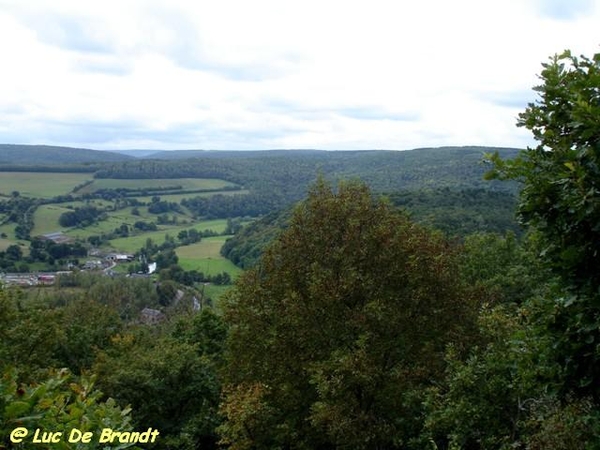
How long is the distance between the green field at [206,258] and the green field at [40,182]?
191ft

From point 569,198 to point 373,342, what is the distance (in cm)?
1135

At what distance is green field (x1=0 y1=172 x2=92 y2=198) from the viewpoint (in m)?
154

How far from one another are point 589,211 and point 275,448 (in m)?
13.5

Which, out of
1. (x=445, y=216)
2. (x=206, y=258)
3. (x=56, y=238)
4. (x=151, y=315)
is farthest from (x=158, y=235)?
(x=445, y=216)

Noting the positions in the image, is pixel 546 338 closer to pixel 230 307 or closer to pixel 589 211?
pixel 589 211

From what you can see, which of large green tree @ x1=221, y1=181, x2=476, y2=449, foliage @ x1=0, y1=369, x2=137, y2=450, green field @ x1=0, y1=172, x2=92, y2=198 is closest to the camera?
foliage @ x1=0, y1=369, x2=137, y2=450

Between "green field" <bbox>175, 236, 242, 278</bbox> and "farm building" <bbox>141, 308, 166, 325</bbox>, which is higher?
"green field" <bbox>175, 236, 242, 278</bbox>

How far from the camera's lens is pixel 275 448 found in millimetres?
16719

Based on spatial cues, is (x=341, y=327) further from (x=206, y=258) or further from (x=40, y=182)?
(x=40, y=182)

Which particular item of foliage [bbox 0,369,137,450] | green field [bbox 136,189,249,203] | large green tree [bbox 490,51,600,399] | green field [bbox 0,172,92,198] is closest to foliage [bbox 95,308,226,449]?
foliage [bbox 0,369,137,450]

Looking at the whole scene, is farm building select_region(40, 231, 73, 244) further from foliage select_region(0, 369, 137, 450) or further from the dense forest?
foliage select_region(0, 369, 137, 450)

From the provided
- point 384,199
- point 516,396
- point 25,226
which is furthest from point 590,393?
point 25,226

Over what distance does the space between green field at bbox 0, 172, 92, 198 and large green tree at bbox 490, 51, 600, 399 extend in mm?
161296

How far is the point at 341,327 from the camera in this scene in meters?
17.5
